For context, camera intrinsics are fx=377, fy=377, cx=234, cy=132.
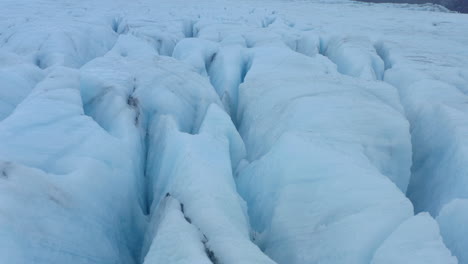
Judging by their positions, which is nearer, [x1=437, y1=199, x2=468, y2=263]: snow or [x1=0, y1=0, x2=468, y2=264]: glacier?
[x1=0, y1=0, x2=468, y2=264]: glacier

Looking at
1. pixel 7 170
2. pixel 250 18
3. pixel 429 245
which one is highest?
pixel 7 170

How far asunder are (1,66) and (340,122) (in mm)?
3640

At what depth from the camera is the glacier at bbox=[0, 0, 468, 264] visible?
182cm

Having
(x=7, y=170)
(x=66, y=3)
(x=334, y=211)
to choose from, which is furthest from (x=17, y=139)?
(x=66, y=3)

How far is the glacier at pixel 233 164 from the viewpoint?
5.97 feet

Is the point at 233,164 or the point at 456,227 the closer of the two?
the point at 456,227

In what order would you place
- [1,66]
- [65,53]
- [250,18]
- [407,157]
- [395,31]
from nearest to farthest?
[407,157] < [1,66] < [65,53] < [395,31] < [250,18]

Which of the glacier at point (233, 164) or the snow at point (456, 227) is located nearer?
the glacier at point (233, 164)

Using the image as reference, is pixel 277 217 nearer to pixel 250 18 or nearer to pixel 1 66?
pixel 1 66

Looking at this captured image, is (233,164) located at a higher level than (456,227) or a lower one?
lower

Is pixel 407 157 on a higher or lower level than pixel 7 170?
lower

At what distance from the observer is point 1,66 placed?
163 inches

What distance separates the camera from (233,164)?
3.06m

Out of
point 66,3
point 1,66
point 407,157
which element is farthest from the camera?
point 66,3
